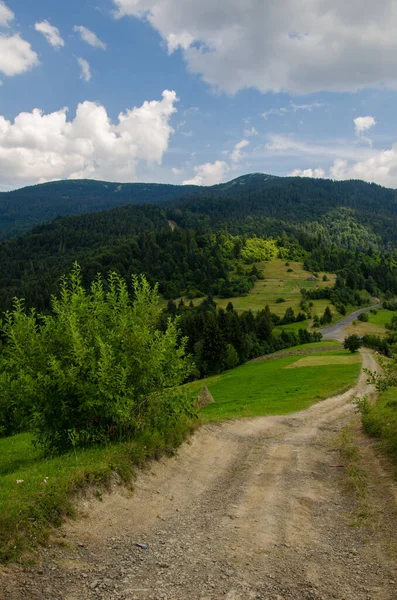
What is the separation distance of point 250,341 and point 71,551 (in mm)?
94150

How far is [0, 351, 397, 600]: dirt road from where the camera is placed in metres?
7.92

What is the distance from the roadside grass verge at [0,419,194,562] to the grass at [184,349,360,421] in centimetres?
1088

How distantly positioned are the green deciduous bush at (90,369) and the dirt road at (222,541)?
238cm

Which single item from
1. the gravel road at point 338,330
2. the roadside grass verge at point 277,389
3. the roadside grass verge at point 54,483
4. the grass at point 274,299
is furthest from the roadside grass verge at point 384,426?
the grass at point 274,299

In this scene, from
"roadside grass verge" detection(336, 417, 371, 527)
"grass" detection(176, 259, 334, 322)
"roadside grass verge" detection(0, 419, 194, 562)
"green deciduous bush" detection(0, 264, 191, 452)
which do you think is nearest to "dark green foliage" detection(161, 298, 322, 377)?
"grass" detection(176, 259, 334, 322)

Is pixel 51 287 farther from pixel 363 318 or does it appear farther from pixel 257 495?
pixel 257 495

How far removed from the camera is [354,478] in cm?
1475

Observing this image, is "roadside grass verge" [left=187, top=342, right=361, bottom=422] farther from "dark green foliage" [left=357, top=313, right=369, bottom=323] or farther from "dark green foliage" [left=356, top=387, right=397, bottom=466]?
"dark green foliage" [left=357, top=313, right=369, bottom=323]

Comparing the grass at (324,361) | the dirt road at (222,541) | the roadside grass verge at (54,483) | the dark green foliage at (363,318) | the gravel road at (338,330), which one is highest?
the roadside grass verge at (54,483)

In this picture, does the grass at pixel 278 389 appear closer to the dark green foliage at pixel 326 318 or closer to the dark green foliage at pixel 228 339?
the dark green foliage at pixel 228 339

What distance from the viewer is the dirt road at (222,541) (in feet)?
26.0

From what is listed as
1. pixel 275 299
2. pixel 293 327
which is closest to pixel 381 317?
pixel 275 299

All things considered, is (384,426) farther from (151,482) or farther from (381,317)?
(381,317)

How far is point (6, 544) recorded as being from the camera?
27.1 ft
